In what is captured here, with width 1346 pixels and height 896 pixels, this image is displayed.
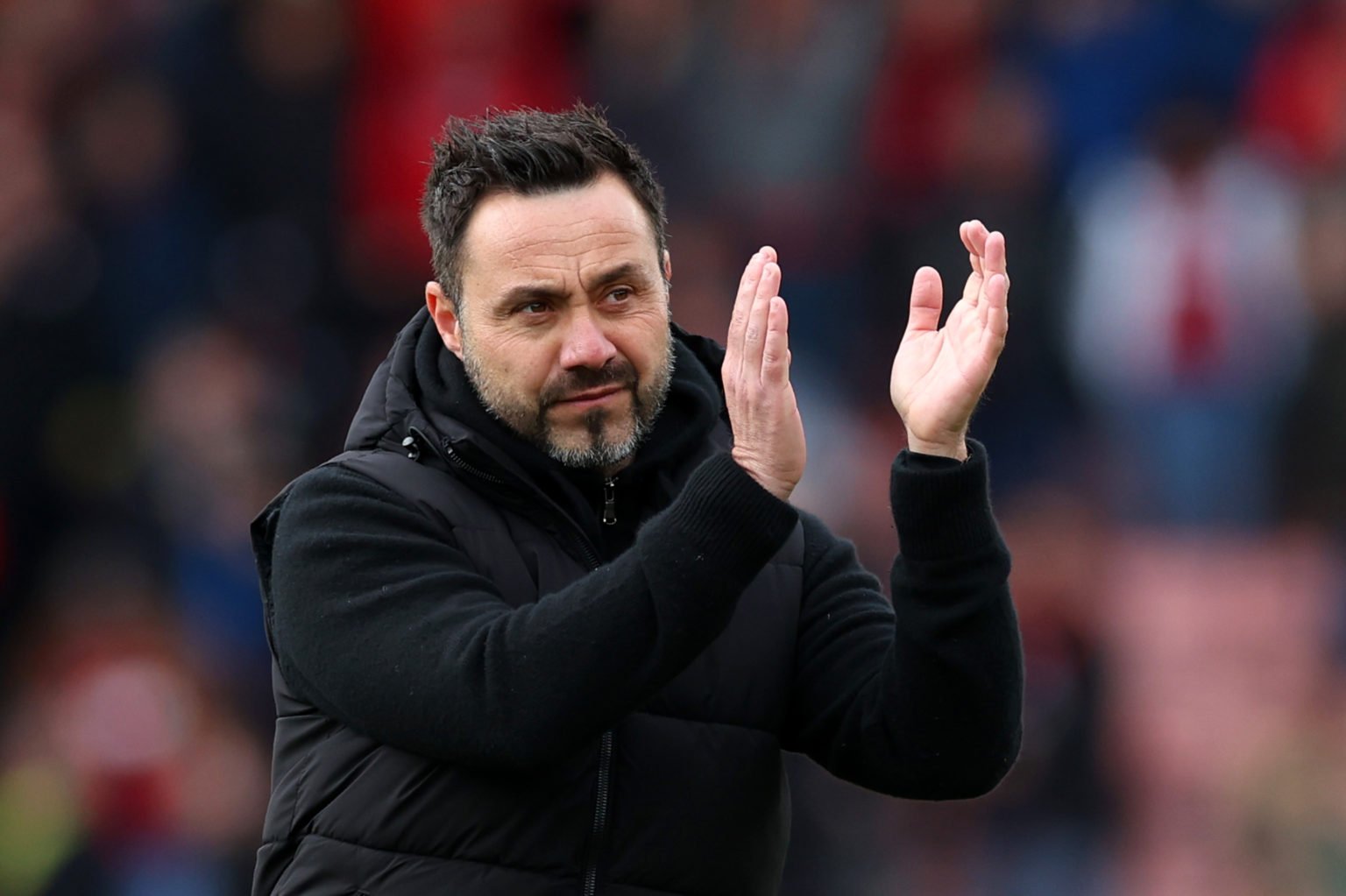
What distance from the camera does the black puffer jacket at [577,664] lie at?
2.63 m

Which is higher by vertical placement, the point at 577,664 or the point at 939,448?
the point at 939,448

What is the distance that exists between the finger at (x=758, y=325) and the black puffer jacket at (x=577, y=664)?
0.14 m

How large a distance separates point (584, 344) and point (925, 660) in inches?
25.3

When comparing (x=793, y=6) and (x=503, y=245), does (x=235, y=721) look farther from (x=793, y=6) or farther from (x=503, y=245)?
(x=503, y=245)

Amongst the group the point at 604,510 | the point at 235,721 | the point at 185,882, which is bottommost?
the point at 185,882

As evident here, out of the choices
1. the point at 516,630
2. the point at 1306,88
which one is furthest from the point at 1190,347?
the point at 516,630

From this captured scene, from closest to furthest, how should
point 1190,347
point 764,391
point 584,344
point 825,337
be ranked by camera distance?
point 764,391
point 584,344
point 1190,347
point 825,337

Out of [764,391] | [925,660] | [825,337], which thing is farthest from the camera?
[825,337]

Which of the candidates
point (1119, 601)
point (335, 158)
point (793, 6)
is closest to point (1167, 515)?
point (1119, 601)

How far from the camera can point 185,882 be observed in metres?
6.50

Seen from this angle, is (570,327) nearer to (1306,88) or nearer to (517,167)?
(517,167)

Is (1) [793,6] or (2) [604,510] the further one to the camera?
(1) [793,6]

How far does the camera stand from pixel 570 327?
2965 mm

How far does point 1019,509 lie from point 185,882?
289cm
